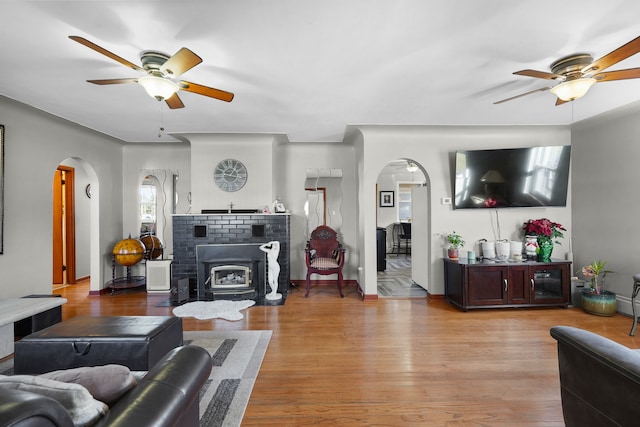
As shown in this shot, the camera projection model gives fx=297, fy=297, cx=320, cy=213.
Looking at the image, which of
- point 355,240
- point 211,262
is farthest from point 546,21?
point 211,262

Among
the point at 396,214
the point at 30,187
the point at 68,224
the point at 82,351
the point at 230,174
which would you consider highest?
the point at 230,174

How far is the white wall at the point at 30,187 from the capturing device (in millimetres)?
3283

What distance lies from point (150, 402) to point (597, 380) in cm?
189

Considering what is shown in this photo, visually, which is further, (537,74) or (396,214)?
(396,214)

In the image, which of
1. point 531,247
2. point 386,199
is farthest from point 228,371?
point 386,199

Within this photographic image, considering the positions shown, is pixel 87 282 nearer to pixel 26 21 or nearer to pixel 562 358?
pixel 26 21

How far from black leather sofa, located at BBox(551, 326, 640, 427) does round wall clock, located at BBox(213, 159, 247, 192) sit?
4.19 m

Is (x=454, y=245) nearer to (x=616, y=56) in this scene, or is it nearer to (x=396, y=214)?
(x=616, y=56)

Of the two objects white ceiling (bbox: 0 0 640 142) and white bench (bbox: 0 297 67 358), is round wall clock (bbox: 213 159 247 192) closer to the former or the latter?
white ceiling (bbox: 0 0 640 142)

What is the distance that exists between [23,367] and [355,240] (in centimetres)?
434

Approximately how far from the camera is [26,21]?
1.87 meters

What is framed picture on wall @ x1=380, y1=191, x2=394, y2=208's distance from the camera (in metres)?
9.02

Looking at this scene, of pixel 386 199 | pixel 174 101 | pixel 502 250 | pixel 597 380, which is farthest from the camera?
pixel 386 199

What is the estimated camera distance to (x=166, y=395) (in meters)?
0.96
